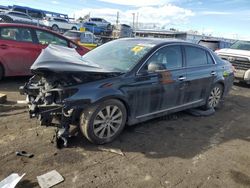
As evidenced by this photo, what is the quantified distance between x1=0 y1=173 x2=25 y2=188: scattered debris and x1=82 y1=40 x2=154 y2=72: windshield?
218 cm

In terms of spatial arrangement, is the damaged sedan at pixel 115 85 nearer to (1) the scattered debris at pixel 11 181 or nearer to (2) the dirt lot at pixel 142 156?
(2) the dirt lot at pixel 142 156

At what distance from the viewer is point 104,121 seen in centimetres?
418

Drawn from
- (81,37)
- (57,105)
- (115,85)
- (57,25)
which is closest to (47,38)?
(115,85)

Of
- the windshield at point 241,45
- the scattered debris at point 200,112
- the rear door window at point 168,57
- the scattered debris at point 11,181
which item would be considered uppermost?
the windshield at point 241,45

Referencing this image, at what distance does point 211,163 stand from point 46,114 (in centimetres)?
249

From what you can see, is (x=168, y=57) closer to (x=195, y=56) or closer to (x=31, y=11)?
(x=195, y=56)

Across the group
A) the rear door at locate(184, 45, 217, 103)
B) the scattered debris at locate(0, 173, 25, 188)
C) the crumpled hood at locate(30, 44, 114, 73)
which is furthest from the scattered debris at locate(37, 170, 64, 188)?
the rear door at locate(184, 45, 217, 103)

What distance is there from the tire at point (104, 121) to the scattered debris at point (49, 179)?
840mm

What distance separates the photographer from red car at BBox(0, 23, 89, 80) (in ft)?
23.6

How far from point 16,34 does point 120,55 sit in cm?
389

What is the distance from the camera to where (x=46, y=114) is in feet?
12.7

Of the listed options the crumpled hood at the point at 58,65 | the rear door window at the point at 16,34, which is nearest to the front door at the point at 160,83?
the crumpled hood at the point at 58,65

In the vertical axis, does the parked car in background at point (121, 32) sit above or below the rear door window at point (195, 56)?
above

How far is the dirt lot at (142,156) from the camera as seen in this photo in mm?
3451
